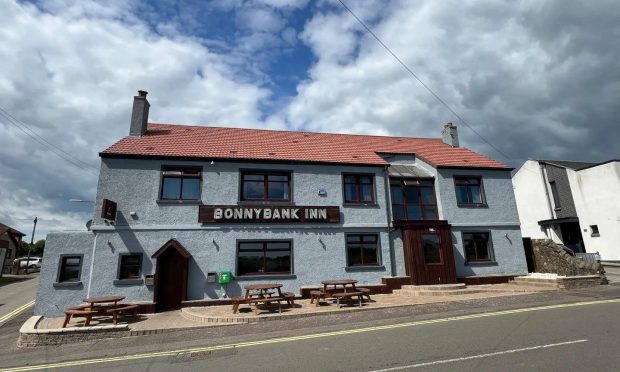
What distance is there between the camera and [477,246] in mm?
18859

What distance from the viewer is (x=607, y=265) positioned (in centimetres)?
2462

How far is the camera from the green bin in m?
14.9

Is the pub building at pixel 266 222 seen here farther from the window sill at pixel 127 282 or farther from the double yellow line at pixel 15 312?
the double yellow line at pixel 15 312

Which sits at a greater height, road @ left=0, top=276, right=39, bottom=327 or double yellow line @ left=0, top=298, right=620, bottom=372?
road @ left=0, top=276, right=39, bottom=327

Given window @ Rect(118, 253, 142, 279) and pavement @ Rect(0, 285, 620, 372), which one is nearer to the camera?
pavement @ Rect(0, 285, 620, 372)

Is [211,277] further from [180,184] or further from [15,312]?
[15,312]

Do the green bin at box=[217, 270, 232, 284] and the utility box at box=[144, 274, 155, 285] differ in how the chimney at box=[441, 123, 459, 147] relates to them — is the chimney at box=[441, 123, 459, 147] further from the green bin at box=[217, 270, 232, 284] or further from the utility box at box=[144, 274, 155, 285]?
the utility box at box=[144, 274, 155, 285]

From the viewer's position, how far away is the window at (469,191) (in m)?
19.5

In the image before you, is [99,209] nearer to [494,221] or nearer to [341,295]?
[341,295]

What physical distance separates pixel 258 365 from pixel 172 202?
10.8 metres

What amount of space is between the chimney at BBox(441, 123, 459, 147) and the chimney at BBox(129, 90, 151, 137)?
771 inches

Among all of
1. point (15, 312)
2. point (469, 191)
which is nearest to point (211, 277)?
point (15, 312)

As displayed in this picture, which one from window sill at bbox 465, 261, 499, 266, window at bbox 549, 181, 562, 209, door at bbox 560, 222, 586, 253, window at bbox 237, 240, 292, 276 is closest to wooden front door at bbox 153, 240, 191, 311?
window at bbox 237, 240, 292, 276

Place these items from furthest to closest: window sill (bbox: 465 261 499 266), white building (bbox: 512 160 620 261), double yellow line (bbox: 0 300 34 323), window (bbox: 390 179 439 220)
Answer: white building (bbox: 512 160 620 261), window (bbox: 390 179 439 220), window sill (bbox: 465 261 499 266), double yellow line (bbox: 0 300 34 323)
